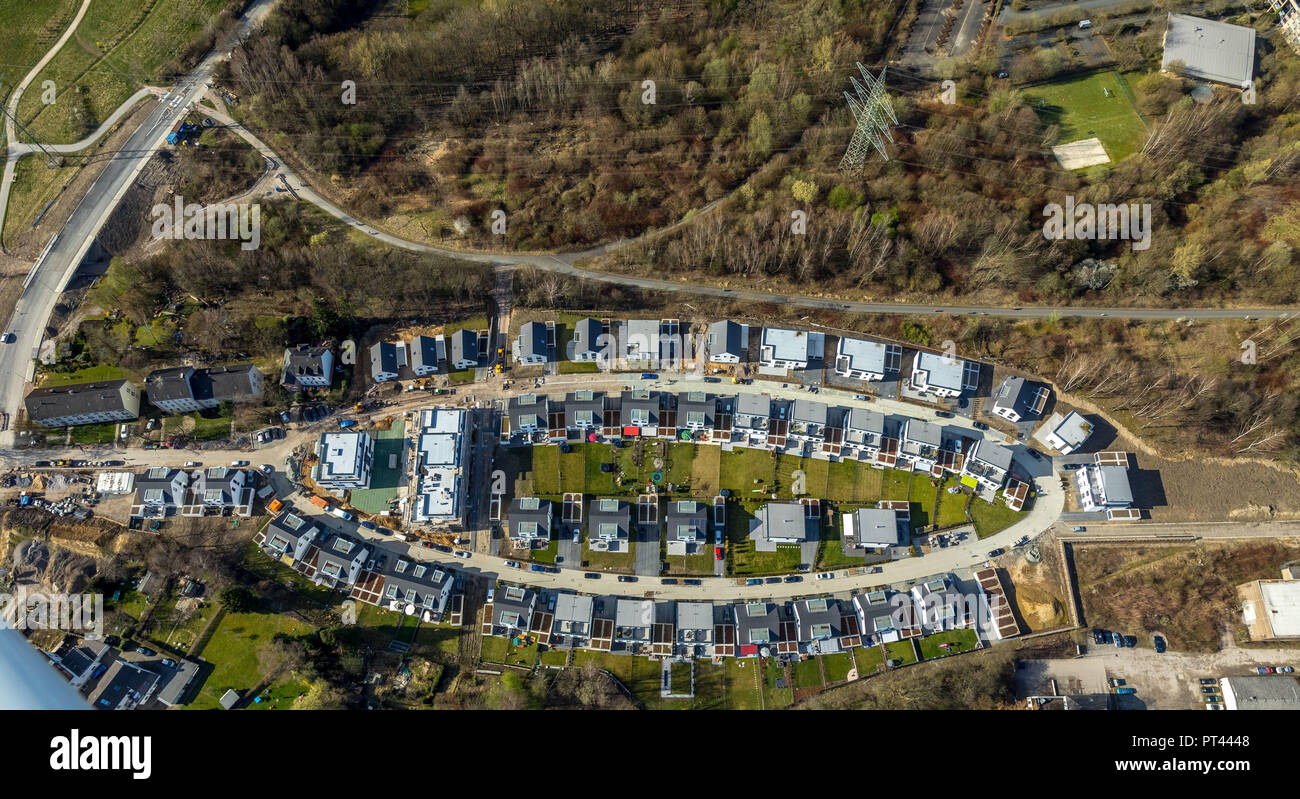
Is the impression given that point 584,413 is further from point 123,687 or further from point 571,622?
point 123,687

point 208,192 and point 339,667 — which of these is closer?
point 339,667

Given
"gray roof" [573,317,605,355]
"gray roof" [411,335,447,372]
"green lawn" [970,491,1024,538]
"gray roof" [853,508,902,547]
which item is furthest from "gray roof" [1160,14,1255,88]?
"gray roof" [411,335,447,372]

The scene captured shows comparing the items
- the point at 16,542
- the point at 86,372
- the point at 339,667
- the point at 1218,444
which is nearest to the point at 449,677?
the point at 339,667

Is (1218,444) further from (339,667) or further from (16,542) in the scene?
(16,542)

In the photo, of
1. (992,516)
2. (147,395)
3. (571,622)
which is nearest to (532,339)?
(571,622)

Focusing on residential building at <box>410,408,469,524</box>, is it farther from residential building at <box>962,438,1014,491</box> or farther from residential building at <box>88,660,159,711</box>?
residential building at <box>962,438,1014,491</box>
